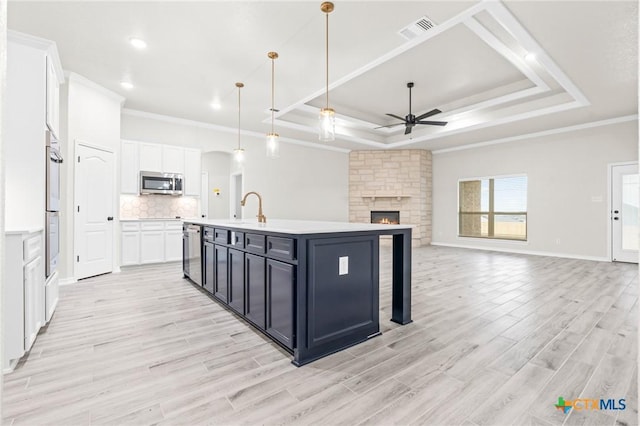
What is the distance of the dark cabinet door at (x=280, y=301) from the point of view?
223 cm

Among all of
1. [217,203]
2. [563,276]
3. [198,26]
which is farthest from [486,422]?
[217,203]

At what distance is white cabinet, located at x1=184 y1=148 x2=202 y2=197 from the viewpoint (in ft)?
21.1

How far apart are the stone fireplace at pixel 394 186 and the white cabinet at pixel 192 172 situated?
4584 mm

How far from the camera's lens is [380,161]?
9148 millimetres

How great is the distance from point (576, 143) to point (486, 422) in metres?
7.43

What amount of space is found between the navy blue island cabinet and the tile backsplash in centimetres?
405

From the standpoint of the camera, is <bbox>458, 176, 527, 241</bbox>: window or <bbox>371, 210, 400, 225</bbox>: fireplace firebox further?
<bbox>371, 210, 400, 225</bbox>: fireplace firebox

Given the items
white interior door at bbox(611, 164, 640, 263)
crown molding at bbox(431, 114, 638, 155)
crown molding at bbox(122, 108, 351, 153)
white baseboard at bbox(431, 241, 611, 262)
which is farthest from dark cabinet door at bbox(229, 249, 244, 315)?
crown molding at bbox(431, 114, 638, 155)

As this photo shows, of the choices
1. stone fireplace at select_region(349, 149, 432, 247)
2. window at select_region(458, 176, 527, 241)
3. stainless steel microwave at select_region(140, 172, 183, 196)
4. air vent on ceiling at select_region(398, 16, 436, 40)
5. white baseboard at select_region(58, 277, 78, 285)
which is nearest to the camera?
air vent on ceiling at select_region(398, 16, 436, 40)

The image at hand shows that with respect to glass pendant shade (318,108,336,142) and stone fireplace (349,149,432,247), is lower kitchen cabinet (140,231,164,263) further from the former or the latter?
stone fireplace (349,149,432,247)

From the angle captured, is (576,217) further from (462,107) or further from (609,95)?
(462,107)

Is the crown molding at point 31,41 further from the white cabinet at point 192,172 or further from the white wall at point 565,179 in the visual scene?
the white wall at point 565,179

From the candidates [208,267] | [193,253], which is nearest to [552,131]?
[208,267]

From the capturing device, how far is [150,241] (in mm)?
5844
